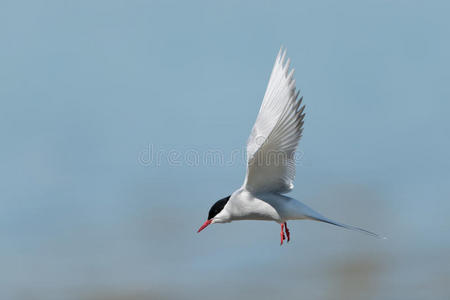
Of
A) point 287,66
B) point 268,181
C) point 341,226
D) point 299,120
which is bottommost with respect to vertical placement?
point 341,226

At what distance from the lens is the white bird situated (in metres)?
7.84

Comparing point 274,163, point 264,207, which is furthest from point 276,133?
point 264,207

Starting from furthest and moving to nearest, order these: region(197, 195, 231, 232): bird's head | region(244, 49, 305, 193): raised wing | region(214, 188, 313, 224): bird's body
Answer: region(197, 195, 231, 232): bird's head
region(214, 188, 313, 224): bird's body
region(244, 49, 305, 193): raised wing

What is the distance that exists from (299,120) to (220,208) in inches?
65.3

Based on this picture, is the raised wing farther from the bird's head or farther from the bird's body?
the bird's head

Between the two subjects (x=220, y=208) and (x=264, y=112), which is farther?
(x=220, y=208)

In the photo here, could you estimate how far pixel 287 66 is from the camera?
26.6ft

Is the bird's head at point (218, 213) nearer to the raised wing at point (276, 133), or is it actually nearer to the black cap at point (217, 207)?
the black cap at point (217, 207)

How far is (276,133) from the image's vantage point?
307 inches

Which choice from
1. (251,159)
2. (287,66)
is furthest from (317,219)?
(287,66)

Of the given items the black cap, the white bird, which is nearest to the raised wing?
the white bird

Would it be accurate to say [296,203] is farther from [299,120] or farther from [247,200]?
[299,120]

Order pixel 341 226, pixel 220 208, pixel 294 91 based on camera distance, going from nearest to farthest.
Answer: pixel 341 226, pixel 294 91, pixel 220 208

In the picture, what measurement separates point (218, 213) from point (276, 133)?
1.55 meters
